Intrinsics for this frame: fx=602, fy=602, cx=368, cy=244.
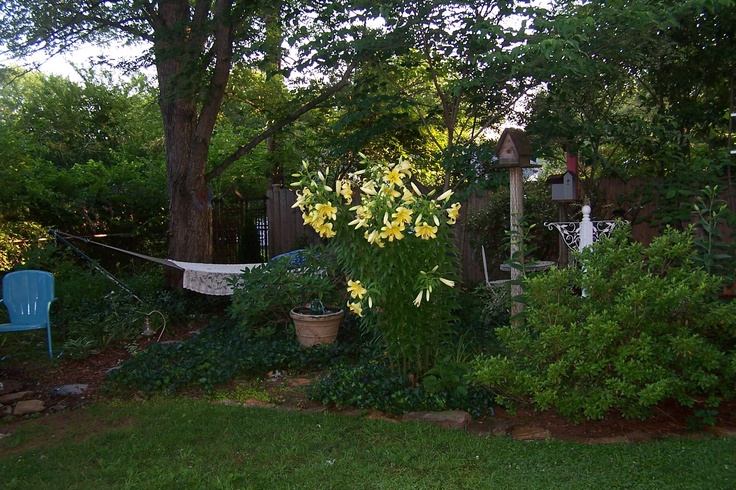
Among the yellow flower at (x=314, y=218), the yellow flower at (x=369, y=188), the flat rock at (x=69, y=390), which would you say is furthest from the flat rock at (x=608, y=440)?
the flat rock at (x=69, y=390)

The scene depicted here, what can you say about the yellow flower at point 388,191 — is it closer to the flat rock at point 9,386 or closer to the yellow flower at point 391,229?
the yellow flower at point 391,229

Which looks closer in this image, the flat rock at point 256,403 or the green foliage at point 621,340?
the green foliage at point 621,340

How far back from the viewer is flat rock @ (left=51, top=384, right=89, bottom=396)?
13.5 feet

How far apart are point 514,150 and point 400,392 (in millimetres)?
1832

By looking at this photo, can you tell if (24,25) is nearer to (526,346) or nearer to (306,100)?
(306,100)

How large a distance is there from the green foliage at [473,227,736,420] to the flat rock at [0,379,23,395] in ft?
10.5

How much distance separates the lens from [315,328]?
183 inches

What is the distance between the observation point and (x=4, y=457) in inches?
121

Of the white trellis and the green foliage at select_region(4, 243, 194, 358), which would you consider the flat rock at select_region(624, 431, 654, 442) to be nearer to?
the white trellis

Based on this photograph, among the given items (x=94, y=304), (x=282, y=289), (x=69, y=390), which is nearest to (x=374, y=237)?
(x=282, y=289)

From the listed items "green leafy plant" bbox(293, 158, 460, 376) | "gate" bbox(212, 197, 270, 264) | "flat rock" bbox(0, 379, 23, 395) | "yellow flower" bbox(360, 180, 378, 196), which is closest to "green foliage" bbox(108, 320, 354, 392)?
"flat rock" bbox(0, 379, 23, 395)

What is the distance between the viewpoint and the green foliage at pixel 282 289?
16.0ft

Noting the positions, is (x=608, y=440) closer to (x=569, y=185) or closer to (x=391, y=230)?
(x=391, y=230)

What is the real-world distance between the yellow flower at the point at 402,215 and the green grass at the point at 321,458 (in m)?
1.11
